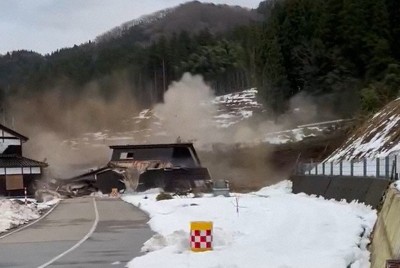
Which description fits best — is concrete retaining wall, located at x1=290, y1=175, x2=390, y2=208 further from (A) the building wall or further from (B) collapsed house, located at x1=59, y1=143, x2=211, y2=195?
(A) the building wall

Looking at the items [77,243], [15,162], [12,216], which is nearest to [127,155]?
[15,162]

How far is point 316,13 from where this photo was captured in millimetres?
83188

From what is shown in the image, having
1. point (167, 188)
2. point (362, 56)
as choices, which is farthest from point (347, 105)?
point (167, 188)

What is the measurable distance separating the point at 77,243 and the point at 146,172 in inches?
1835

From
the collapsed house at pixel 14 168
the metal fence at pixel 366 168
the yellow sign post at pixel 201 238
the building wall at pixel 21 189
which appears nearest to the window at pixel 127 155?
the collapsed house at pixel 14 168

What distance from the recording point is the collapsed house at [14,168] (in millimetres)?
56281


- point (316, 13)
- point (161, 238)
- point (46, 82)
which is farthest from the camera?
point (46, 82)

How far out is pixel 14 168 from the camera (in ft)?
186

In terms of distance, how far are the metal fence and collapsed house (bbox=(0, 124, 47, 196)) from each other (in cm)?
2893

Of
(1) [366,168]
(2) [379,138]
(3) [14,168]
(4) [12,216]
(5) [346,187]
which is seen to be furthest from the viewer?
(3) [14,168]

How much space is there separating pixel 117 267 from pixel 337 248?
14.3 ft

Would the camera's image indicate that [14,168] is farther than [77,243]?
Yes

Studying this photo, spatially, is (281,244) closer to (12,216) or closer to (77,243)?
(77,243)

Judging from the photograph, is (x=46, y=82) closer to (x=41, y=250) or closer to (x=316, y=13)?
(x=316, y=13)
